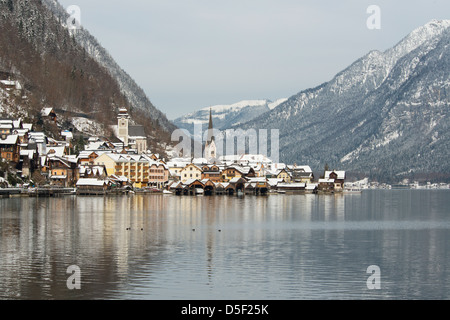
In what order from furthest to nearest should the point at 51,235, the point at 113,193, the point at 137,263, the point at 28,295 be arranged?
the point at 113,193, the point at 51,235, the point at 137,263, the point at 28,295

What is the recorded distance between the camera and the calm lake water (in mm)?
40625

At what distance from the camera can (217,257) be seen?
52250 millimetres

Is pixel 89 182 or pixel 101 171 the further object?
pixel 101 171

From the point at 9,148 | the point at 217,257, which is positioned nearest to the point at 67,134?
the point at 9,148

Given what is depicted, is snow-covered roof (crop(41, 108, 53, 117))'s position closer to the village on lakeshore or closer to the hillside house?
the village on lakeshore

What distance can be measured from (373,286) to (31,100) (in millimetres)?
150347

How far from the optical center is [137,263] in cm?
4844

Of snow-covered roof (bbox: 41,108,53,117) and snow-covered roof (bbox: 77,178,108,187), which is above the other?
snow-covered roof (bbox: 41,108,53,117)

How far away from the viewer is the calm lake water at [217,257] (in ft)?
133

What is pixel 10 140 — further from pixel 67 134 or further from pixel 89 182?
pixel 67 134

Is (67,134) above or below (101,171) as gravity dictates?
above

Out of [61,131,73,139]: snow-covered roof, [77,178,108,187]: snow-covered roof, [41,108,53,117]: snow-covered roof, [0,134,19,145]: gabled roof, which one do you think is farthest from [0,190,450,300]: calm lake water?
[41,108,53,117]: snow-covered roof
